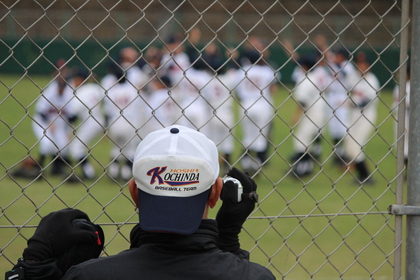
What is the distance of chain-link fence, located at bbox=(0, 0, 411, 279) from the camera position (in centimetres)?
256

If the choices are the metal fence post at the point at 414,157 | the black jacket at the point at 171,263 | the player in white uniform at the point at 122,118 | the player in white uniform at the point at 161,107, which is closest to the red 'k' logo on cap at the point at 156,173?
the black jacket at the point at 171,263

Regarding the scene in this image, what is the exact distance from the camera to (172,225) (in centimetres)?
160

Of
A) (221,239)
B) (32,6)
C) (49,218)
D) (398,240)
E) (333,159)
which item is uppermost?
(32,6)

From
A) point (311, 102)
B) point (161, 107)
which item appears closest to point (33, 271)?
point (161, 107)

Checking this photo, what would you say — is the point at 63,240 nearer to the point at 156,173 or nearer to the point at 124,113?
the point at 156,173

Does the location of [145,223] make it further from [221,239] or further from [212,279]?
[221,239]

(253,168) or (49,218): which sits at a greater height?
(49,218)

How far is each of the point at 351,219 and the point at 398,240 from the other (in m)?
4.52

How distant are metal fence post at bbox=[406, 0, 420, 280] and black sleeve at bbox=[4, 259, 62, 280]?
1.56 m

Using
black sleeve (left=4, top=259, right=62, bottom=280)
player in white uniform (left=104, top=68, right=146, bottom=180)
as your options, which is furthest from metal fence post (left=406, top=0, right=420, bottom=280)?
player in white uniform (left=104, top=68, right=146, bottom=180)

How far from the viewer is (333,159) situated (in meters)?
11.4

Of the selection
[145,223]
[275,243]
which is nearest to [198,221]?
[145,223]

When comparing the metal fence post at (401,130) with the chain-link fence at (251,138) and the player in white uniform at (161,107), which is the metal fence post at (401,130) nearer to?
the chain-link fence at (251,138)

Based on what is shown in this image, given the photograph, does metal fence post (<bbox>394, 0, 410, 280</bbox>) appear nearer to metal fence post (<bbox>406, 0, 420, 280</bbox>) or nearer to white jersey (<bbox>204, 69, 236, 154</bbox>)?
metal fence post (<bbox>406, 0, 420, 280</bbox>)
